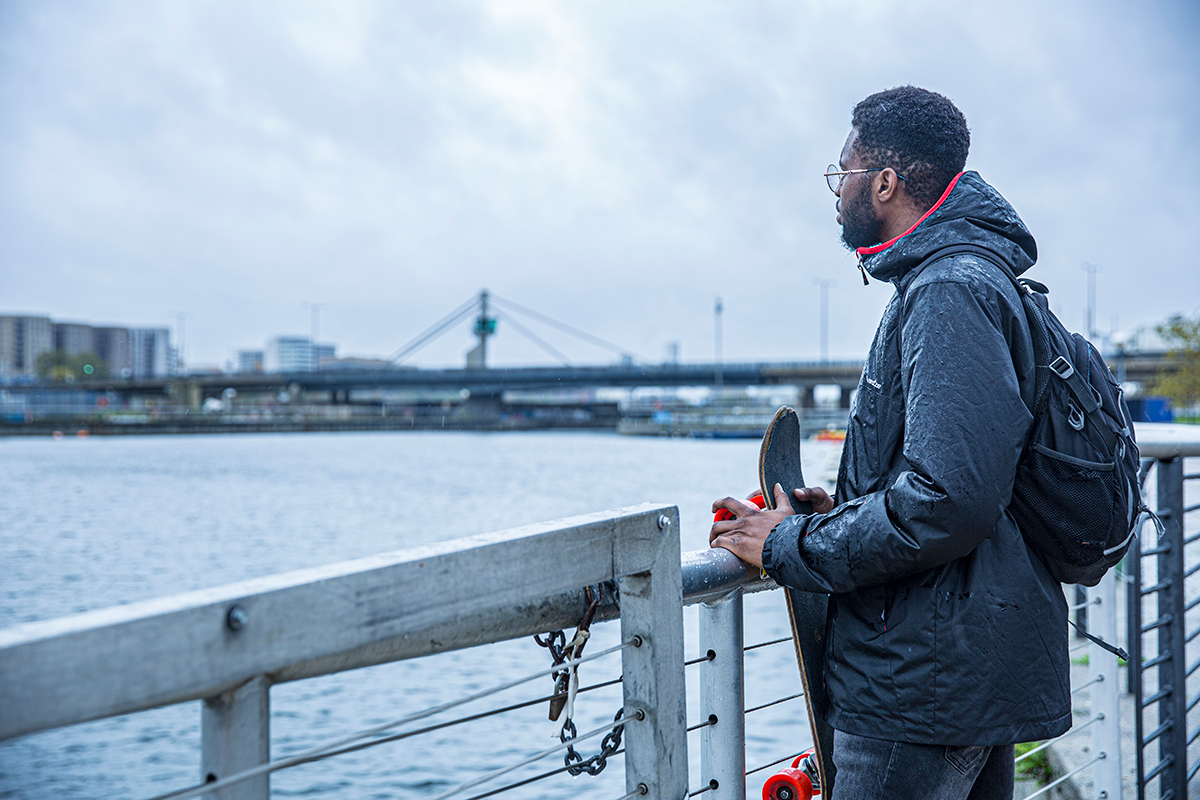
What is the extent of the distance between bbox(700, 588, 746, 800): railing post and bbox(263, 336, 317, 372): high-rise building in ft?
540

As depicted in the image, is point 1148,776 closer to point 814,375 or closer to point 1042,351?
point 1042,351

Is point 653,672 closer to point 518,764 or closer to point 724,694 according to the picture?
point 518,764

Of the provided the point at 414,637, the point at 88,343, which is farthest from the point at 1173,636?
the point at 88,343

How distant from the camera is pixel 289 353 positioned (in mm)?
167125

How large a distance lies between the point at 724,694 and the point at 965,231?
0.81 m

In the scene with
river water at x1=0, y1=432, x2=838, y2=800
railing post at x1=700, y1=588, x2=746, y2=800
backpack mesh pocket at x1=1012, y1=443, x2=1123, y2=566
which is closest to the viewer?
backpack mesh pocket at x1=1012, y1=443, x2=1123, y2=566

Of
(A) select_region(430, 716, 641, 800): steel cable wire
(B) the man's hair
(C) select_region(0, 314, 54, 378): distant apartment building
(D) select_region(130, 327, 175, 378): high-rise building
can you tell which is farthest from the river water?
(D) select_region(130, 327, 175, 378): high-rise building

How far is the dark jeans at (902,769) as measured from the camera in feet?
4.46

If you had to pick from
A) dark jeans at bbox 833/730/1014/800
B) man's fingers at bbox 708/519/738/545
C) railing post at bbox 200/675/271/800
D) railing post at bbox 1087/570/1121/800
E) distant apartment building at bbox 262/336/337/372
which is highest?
distant apartment building at bbox 262/336/337/372

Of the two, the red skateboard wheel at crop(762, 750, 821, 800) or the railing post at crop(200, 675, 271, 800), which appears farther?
the red skateboard wheel at crop(762, 750, 821, 800)

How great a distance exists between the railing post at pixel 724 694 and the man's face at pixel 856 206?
2.00 ft

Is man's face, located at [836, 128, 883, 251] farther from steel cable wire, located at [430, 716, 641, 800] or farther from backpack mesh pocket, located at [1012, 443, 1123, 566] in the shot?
steel cable wire, located at [430, 716, 641, 800]

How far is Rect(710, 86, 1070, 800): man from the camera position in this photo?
1253 millimetres

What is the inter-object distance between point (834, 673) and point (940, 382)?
47 cm
